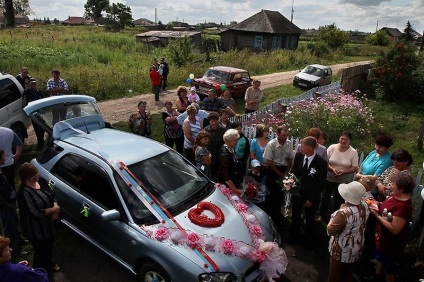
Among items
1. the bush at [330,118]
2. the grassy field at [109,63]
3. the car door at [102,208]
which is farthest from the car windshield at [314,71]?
the car door at [102,208]

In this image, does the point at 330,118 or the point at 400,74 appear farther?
the point at 400,74

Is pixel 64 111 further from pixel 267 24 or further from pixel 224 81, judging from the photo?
pixel 267 24

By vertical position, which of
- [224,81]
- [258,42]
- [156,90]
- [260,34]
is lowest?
[156,90]

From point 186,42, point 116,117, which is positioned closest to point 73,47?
point 186,42

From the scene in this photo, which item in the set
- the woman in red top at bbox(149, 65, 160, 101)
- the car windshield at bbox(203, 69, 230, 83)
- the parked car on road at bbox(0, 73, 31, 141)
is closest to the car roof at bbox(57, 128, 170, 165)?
the parked car on road at bbox(0, 73, 31, 141)

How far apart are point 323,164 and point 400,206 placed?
1.29m

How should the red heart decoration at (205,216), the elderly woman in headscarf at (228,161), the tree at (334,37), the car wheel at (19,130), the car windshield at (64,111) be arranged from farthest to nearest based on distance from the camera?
the tree at (334,37) → the car wheel at (19,130) → the car windshield at (64,111) → the elderly woman in headscarf at (228,161) → the red heart decoration at (205,216)

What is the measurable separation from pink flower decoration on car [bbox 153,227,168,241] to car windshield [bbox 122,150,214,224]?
11.8 inches

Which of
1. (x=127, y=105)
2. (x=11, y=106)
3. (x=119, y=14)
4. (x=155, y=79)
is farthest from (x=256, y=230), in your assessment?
(x=119, y=14)

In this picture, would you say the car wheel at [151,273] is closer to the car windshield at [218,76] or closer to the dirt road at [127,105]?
the dirt road at [127,105]

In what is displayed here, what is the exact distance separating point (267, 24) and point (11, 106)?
34784 mm

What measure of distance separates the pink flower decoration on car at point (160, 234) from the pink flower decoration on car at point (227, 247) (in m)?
0.71

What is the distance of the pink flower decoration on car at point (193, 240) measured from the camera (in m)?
3.83

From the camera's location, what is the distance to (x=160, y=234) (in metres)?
3.92
